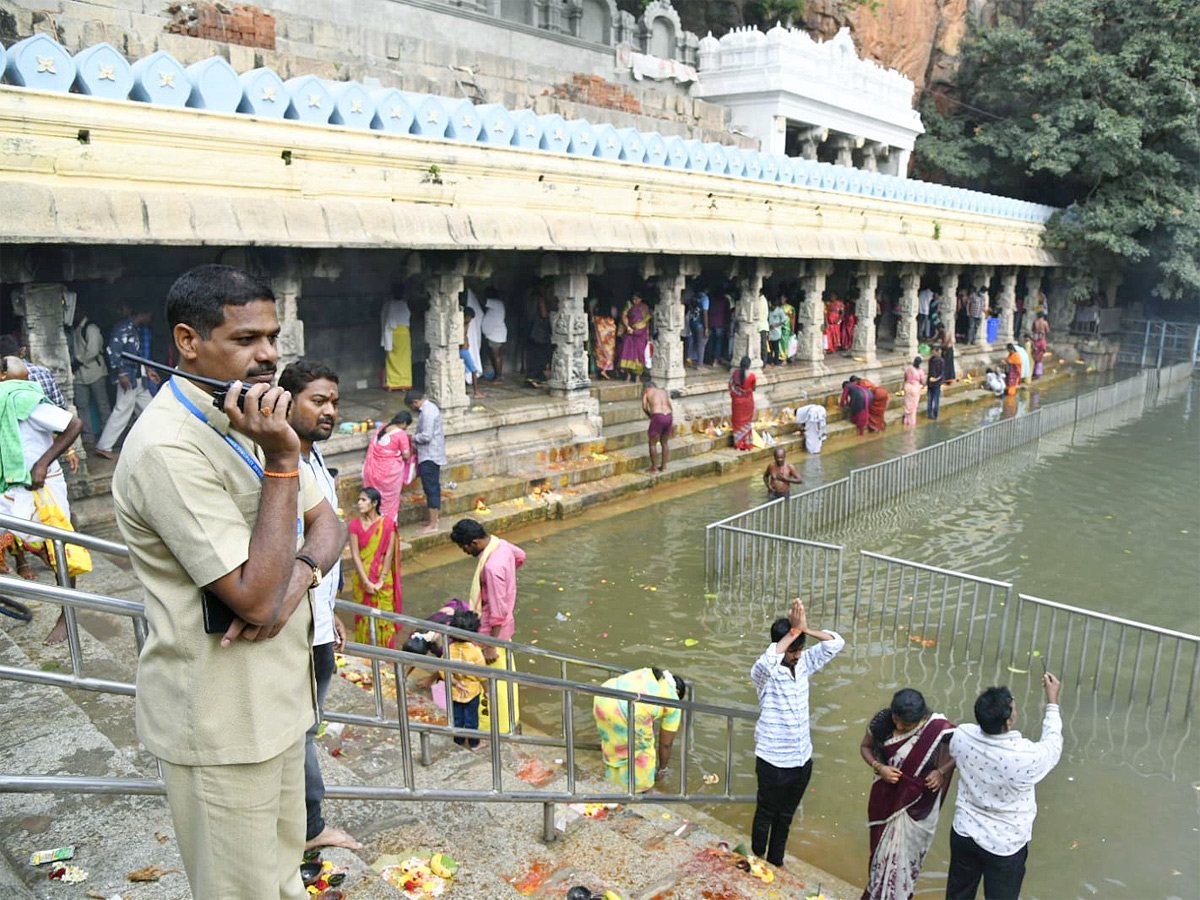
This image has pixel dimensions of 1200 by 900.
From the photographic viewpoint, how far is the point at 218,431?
6.13ft

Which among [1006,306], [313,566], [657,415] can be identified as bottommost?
[657,415]

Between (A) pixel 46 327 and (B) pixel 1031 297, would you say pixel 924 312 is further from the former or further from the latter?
(A) pixel 46 327

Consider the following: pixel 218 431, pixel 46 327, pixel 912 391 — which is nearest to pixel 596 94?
pixel 912 391

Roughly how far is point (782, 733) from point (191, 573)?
12.0ft

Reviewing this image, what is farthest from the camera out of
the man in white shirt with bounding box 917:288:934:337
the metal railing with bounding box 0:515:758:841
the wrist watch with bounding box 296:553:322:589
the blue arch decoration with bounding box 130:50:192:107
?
the man in white shirt with bounding box 917:288:934:337

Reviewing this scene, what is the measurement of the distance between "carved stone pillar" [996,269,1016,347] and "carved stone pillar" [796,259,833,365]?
9.77m

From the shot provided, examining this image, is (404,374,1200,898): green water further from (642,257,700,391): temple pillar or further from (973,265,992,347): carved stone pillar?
(973,265,992,347): carved stone pillar

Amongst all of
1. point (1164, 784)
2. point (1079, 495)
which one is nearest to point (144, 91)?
point (1164, 784)

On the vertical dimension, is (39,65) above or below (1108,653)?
above

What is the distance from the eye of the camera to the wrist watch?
2.06m

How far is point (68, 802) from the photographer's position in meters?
3.27

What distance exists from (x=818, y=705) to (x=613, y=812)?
2.29 m

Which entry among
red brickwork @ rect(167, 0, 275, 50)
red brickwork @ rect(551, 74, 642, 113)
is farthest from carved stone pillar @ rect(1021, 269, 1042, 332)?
red brickwork @ rect(167, 0, 275, 50)

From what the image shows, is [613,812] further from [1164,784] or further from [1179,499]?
[1179,499]
